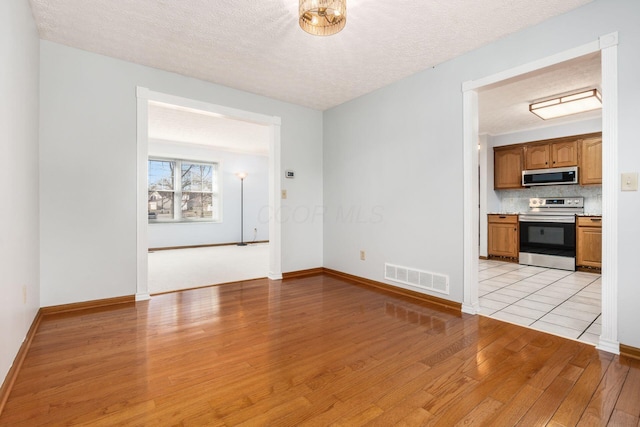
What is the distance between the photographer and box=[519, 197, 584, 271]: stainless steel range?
504 cm

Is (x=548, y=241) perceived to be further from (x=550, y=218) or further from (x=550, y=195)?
(x=550, y=195)

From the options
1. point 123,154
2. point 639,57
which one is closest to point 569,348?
point 639,57

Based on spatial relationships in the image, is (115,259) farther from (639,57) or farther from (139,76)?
(639,57)

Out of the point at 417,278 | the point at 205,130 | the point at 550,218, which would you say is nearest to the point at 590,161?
the point at 550,218

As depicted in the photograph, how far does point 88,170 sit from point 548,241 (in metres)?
6.71

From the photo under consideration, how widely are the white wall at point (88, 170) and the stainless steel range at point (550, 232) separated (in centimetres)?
601

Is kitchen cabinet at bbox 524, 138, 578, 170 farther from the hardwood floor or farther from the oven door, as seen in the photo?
the hardwood floor

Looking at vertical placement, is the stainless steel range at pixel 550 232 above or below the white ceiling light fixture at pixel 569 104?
below

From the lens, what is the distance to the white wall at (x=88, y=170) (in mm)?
2859

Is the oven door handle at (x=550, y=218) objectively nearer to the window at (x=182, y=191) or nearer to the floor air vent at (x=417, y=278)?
the floor air vent at (x=417, y=278)

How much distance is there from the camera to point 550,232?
5266mm

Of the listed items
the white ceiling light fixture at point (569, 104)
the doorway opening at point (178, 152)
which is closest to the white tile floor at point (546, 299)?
the white ceiling light fixture at point (569, 104)

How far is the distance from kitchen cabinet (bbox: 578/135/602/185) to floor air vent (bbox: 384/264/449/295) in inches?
151

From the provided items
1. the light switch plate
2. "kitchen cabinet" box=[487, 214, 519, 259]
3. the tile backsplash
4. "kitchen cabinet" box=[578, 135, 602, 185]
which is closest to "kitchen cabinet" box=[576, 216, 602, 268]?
the tile backsplash
